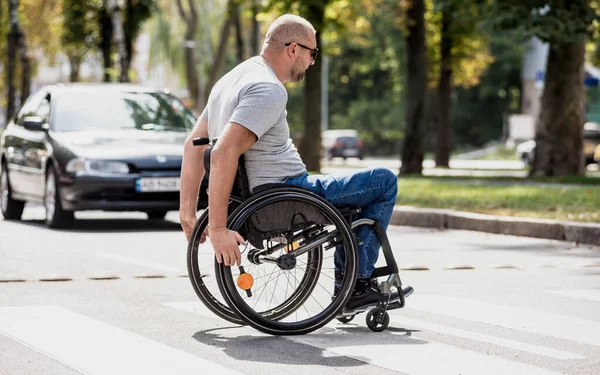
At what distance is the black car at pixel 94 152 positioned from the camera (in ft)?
44.6

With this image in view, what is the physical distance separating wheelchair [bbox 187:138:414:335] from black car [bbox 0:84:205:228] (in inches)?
271

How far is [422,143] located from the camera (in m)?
29.1

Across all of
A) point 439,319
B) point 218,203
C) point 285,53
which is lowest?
point 439,319

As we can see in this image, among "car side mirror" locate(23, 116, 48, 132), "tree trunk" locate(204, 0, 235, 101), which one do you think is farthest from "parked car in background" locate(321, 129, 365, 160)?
"car side mirror" locate(23, 116, 48, 132)

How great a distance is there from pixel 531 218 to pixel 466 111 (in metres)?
62.5

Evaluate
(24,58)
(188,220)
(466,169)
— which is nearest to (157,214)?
(188,220)

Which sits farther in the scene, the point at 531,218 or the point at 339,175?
the point at 531,218

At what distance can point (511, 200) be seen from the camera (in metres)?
15.7

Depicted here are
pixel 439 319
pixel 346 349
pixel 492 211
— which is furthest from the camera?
pixel 492 211

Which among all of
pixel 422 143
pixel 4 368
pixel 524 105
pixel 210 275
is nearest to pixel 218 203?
pixel 210 275

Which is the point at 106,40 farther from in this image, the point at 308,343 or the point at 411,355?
the point at 411,355

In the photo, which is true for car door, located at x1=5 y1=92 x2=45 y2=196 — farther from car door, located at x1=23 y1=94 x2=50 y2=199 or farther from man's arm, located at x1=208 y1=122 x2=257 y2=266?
man's arm, located at x1=208 y1=122 x2=257 y2=266

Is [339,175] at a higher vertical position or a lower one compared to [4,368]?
higher

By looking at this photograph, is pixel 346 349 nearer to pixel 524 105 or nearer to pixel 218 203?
pixel 218 203
